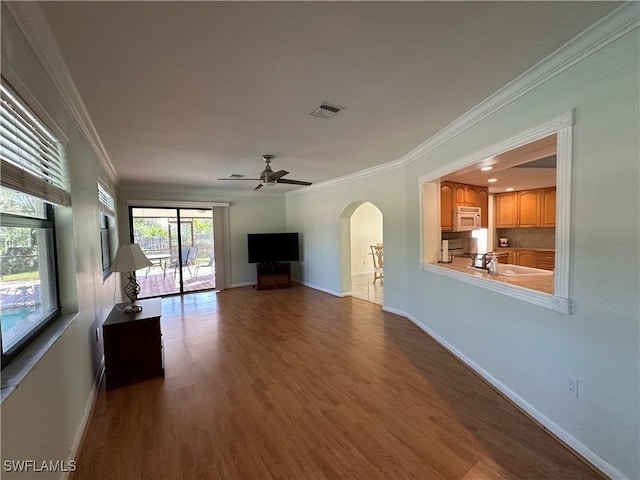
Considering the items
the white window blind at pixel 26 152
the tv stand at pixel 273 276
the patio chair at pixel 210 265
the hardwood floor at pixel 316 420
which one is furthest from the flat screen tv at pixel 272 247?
the white window blind at pixel 26 152

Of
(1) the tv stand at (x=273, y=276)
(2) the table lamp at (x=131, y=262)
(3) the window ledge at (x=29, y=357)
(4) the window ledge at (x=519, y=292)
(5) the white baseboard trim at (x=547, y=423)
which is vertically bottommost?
(5) the white baseboard trim at (x=547, y=423)

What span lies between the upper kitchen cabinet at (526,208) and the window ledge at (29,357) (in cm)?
756

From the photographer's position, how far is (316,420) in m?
2.13

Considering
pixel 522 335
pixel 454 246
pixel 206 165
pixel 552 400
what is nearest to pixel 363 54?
pixel 522 335

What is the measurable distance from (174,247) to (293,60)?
5.99m

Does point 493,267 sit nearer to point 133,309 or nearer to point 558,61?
point 558,61

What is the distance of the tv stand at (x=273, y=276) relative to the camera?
692 cm

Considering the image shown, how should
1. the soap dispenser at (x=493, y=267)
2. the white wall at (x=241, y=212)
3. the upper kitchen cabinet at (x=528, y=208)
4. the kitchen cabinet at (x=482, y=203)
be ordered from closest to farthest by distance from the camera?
the soap dispenser at (x=493, y=267), the kitchen cabinet at (x=482, y=203), the upper kitchen cabinet at (x=528, y=208), the white wall at (x=241, y=212)

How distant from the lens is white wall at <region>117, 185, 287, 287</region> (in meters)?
6.36

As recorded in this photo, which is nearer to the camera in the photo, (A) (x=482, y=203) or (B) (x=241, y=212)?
(A) (x=482, y=203)

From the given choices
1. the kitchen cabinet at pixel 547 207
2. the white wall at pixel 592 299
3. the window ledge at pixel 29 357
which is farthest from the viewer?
the kitchen cabinet at pixel 547 207

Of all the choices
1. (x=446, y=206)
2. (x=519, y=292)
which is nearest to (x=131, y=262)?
(x=519, y=292)

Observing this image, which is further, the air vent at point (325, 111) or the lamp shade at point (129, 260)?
the lamp shade at point (129, 260)

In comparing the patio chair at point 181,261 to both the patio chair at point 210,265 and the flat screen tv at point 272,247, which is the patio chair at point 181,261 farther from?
the flat screen tv at point 272,247
